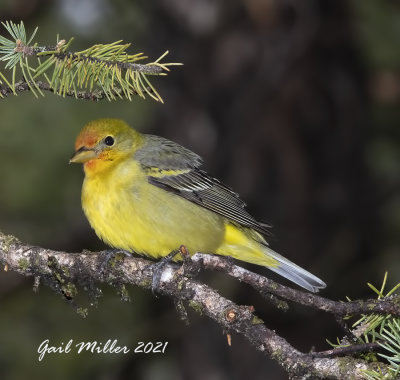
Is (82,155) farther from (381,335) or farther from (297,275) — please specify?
(381,335)

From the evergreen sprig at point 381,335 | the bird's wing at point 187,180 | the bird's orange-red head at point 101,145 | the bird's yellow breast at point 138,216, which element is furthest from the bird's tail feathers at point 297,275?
the evergreen sprig at point 381,335

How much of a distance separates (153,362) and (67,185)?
2108mm

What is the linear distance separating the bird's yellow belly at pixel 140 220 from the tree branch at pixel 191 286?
691mm

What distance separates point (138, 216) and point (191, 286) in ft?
4.77

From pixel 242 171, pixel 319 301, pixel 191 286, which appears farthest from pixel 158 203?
pixel 319 301

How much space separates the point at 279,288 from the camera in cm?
324

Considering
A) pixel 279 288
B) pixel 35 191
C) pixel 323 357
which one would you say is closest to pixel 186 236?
pixel 279 288

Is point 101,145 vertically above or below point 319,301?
above

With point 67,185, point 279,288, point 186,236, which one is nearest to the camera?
point 279,288

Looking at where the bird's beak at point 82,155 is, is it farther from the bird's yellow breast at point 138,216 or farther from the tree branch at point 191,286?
the tree branch at point 191,286

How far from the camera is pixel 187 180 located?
219 inches

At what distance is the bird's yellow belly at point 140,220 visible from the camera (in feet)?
15.7

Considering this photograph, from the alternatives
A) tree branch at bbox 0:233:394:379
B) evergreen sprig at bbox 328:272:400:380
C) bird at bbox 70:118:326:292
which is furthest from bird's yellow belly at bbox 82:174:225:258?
evergreen sprig at bbox 328:272:400:380

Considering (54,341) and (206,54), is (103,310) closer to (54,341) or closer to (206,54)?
(54,341)
